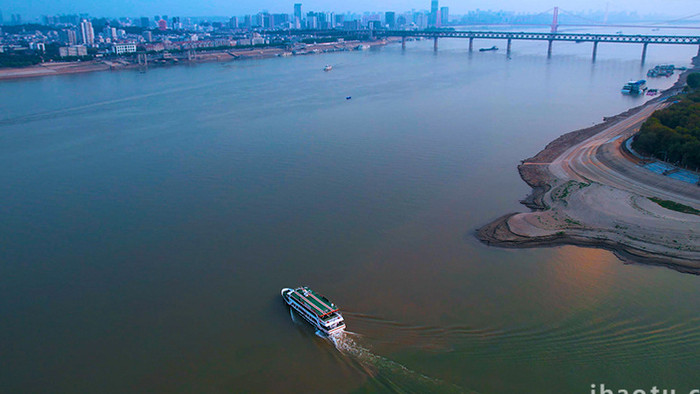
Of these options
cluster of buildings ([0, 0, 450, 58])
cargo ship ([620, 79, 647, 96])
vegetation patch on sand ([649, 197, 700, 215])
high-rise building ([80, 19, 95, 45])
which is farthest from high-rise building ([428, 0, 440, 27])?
vegetation patch on sand ([649, 197, 700, 215])

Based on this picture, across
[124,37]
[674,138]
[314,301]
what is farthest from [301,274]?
[124,37]

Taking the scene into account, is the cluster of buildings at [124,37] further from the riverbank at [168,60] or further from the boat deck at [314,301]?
the boat deck at [314,301]

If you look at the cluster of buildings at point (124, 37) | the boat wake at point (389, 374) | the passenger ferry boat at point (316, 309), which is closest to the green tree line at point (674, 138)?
the boat wake at point (389, 374)

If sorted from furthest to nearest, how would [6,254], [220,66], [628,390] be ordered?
[220,66]
[6,254]
[628,390]

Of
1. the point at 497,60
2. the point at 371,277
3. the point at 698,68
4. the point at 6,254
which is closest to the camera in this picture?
the point at 371,277

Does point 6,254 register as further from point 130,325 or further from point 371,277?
point 371,277

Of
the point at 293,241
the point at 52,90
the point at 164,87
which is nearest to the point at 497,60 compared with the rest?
the point at 164,87

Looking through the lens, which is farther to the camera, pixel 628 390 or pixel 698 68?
pixel 698 68
